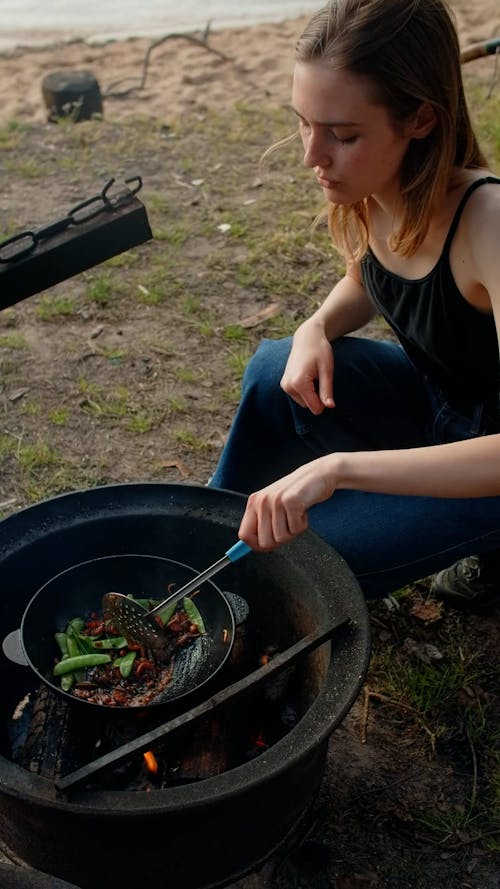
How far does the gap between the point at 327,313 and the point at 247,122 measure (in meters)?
3.84

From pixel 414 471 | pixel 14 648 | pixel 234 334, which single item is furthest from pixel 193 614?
pixel 234 334

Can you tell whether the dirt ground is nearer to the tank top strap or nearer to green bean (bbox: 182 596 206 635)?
green bean (bbox: 182 596 206 635)

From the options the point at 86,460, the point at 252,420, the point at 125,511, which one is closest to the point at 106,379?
the point at 86,460

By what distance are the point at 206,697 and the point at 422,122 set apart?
4.43 ft

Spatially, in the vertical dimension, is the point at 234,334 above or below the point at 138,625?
below

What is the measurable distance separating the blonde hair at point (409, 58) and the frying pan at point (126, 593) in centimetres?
107

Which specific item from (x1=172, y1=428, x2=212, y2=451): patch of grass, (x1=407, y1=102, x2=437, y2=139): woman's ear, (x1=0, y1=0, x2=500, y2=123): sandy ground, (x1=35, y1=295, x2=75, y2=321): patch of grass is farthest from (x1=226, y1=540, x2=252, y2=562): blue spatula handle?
(x1=0, y1=0, x2=500, y2=123): sandy ground

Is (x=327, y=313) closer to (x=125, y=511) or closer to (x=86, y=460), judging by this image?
(x=125, y=511)

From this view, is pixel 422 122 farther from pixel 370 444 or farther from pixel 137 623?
pixel 137 623

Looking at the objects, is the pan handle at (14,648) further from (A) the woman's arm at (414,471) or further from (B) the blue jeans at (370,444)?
(B) the blue jeans at (370,444)

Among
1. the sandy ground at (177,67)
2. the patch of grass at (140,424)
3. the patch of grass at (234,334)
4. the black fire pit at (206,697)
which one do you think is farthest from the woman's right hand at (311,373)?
the sandy ground at (177,67)

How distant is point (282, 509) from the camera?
1.90 metres

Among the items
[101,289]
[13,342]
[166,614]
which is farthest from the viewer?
[101,289]

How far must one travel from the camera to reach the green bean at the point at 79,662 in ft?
6.87
